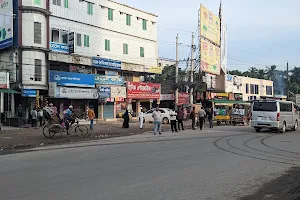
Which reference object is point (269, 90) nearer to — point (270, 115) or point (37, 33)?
point (270, 115)

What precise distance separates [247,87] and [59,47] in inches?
1655

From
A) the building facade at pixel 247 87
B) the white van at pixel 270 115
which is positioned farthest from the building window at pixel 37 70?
the building facade at pixel 247 87

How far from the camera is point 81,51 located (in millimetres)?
33094

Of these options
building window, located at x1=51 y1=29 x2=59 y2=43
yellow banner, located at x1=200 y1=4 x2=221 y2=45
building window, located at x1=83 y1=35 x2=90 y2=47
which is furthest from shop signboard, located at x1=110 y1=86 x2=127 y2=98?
yellow banner, located at x1=200 y1=4 x2=221 y2=45

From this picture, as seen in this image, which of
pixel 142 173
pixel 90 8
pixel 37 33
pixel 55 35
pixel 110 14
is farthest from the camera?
pixel 110 14

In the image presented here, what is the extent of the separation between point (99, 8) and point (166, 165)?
29.0 metres

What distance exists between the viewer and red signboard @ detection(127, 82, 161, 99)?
3769 centimetres

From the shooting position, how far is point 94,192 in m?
6.36

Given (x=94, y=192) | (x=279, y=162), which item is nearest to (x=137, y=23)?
(x=279, y=162)

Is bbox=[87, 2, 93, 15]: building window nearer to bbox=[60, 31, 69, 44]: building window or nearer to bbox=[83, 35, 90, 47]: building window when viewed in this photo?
bbox=[83, 35, 90, 47]: building window

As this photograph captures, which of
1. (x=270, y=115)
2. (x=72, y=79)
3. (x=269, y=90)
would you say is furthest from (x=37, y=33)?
(x=269, y=90)

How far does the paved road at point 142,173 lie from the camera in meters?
6.36

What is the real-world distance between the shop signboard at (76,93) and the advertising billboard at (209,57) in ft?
51.5

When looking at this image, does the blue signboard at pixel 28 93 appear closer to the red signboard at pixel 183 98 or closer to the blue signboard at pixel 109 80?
the blue signboard at pixel 109 80
